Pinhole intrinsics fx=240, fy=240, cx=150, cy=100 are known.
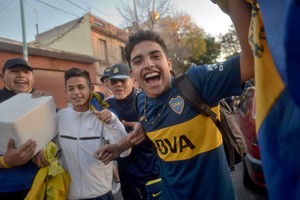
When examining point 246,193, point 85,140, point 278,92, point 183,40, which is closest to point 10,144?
point 85,140

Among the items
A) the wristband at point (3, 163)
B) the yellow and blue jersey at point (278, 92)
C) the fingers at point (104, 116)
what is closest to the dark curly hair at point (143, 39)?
the fingers at point (104, 116)

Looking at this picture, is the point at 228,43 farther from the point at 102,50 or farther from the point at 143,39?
the point at 143,39

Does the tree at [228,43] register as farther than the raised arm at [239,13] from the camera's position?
Yes

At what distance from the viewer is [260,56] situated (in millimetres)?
812

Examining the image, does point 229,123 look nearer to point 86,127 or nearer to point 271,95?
point 271,95

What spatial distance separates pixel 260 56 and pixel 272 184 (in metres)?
0.43

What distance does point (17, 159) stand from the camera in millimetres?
1988

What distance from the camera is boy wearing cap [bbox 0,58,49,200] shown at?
2.00 m

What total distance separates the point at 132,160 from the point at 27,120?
4.41 feet

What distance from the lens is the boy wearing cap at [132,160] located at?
2762mm

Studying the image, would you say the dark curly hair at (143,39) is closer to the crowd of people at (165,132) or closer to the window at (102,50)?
the crowd of people at (165,132)

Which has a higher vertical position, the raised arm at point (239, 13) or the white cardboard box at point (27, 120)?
the raised arm at point (239, 13)

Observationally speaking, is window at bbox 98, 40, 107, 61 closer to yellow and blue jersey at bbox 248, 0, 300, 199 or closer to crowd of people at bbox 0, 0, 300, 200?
crowd of people at bbox 0, 0, 300, 200

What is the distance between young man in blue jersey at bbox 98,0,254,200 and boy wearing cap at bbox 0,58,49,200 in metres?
1.07
